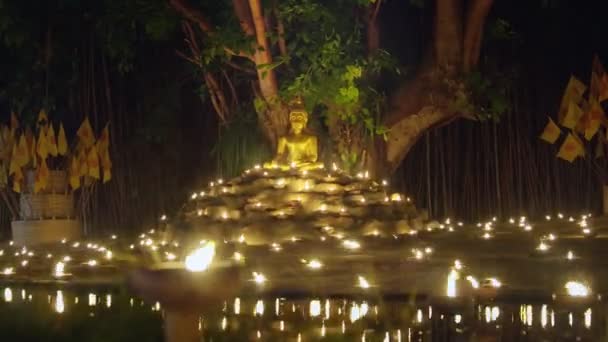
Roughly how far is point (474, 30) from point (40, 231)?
5819mm

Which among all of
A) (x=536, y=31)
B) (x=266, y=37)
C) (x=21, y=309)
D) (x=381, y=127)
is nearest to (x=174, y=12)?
(x=266, y=37)

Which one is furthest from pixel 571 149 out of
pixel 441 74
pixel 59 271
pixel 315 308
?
pixel 315 308

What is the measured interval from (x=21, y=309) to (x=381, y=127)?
6.47 metres

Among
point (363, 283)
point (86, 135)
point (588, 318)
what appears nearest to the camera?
point (588, 318)

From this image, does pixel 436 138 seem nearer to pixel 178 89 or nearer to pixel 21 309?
pixel 178 89

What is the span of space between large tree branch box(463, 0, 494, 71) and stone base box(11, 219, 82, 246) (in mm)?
5406

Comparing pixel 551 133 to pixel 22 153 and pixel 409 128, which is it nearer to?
pixel 409 128

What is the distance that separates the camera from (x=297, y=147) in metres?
10.8

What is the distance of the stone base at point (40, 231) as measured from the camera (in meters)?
12.7

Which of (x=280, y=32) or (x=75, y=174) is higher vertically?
(x=280, y=32)

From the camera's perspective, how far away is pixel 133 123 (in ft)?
50.0

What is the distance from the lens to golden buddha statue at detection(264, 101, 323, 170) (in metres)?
10.7

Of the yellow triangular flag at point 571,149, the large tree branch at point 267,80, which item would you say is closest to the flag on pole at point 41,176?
the large tree branch at point 267,80

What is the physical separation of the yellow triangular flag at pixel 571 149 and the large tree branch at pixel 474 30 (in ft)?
7.29
